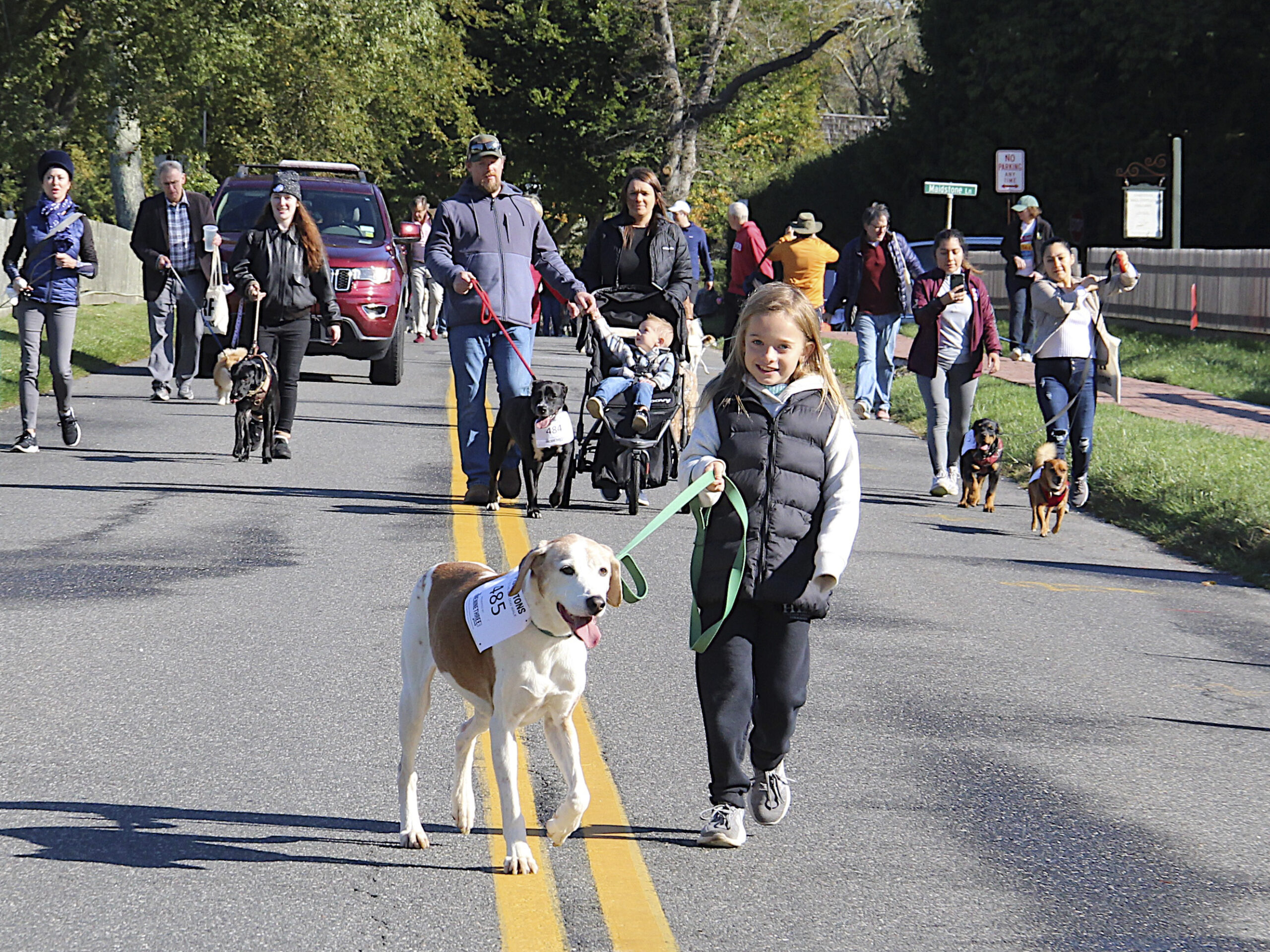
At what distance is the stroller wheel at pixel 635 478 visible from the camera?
11125 mm

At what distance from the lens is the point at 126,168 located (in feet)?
118

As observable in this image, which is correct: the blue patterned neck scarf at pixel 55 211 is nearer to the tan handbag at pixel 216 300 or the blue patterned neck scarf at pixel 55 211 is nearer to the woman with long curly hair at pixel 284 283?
the woman with long curly hair at pixel 284 283

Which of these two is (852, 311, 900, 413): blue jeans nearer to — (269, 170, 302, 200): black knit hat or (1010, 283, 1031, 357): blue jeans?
(269, 170, 302, 200): black knit hat

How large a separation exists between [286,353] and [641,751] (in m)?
8.18

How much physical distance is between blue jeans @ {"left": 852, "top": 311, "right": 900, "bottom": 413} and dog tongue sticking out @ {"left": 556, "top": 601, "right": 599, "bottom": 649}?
1195 cm

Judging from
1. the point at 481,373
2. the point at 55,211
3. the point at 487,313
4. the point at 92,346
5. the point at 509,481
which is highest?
the point at 55,211

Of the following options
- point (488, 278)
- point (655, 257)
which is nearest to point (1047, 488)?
point (655, 257)

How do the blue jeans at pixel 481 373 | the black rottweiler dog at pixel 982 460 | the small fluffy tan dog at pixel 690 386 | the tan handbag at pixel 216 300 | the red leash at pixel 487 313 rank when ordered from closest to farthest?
the red leash at pixel 487 313 < the blue jeans at pixel 481 373 < the small fluffy tan dog at pixel 690 386 < the black rottweiler dog at pixel 982 460 < the tan handbag at pixel 216 300

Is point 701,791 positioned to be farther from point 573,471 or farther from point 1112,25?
point 1112,25

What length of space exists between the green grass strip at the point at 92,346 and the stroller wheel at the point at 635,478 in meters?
7.25

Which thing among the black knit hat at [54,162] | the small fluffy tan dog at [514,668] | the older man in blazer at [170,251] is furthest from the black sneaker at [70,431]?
the small fluffy tan dog at [514,668]

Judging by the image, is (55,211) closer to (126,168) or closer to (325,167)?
(325,167)

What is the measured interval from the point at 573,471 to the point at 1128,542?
358cm

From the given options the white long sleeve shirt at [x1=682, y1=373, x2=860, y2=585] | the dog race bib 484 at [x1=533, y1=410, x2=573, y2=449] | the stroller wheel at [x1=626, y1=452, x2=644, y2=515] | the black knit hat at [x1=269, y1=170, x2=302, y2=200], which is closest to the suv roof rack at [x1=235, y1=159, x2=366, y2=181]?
the black knit hat at [x1=269, y1=170, x2=302, y2=200]
